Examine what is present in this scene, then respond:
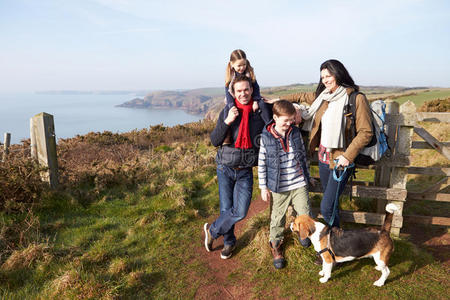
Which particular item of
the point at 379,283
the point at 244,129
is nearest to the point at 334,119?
the point at 244,129

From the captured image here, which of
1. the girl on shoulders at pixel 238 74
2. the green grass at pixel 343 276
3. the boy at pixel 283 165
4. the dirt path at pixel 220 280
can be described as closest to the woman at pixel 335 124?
the boy at pixel 283 165

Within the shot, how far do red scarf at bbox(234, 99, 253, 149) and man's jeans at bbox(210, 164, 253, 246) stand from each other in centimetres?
42

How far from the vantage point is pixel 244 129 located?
320 centimetres

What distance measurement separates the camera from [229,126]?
314 centimetres

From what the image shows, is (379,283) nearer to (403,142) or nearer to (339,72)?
(403,142)

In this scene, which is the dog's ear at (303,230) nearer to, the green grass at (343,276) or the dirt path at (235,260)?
the green grass at (343,276)

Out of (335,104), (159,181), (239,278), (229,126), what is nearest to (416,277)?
(239,278)

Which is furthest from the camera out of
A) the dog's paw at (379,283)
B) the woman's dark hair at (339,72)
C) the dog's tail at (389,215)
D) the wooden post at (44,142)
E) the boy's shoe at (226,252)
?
the wooden post at (44,142)

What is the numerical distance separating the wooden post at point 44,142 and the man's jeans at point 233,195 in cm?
441

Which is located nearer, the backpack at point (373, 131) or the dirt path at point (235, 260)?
the backpack at point (373, 131)

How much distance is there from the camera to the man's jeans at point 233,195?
11.4 ft

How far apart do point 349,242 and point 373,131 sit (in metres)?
1.36

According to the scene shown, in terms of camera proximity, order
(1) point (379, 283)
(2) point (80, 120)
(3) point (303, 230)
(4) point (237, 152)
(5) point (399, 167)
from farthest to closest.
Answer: (2) point (80, 120) → (5) point (399, 167) → (4) point (237, 152) → (1) point (379, 283) → (3) point (303, 230)

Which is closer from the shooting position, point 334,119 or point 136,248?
point 334,119
